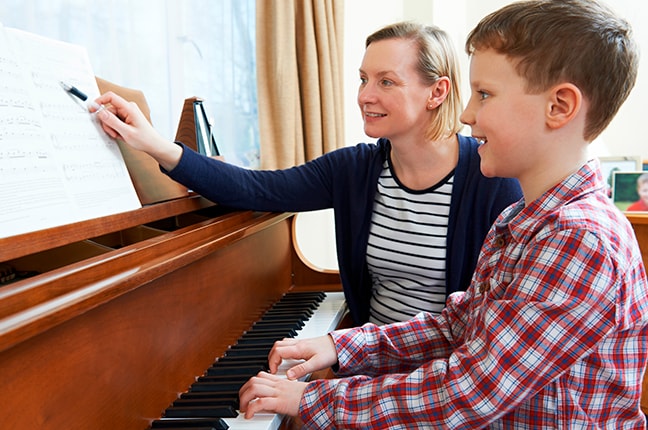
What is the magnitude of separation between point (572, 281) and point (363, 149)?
99cm

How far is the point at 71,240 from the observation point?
89 cm

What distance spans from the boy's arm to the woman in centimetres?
59

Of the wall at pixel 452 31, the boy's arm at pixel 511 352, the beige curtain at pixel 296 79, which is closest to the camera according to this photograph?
the boy's arm at pixel 511 352

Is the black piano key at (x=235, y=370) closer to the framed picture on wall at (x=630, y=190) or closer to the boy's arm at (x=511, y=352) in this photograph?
the boy's arm at (x=511, y=352)

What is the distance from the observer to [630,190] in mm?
3604

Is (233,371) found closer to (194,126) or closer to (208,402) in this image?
(208,402)

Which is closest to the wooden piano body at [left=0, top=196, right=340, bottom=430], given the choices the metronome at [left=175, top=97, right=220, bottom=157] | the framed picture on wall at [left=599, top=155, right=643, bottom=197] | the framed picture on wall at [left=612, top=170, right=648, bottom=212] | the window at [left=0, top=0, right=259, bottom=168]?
the metronome at [left=175, top=97, right=220, bottom=157]

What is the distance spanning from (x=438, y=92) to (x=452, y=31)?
2940 millimetres

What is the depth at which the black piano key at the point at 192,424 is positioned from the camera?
0.96 m

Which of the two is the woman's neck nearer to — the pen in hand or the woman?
the woman

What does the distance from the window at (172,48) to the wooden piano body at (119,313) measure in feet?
3.03

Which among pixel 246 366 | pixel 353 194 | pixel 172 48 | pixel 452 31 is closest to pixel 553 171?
pixel 246 366

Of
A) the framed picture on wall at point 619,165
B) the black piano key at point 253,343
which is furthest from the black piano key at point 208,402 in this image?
the framed picture on wall at point 619,165

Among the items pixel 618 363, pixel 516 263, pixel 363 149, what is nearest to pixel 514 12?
pixel 516 263
